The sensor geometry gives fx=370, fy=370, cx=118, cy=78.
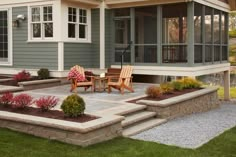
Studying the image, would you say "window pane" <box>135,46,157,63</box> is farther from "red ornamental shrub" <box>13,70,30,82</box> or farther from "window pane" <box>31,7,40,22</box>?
"red ornamental shrub" <box>13,70,30,82</box>

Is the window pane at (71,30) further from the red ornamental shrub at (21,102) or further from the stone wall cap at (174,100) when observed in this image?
the red ornamental shrub at (21,102)

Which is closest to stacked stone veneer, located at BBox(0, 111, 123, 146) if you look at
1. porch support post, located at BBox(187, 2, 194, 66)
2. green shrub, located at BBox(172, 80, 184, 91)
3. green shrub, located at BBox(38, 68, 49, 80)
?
green shrub, located at BBox(172, 80, 184, 91)

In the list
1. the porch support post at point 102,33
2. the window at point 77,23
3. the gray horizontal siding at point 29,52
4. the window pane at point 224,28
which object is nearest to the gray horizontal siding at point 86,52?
the porch support post at point 102,33

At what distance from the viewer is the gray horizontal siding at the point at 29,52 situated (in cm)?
1373

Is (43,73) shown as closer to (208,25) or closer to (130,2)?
(130,2)

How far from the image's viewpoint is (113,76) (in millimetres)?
11773

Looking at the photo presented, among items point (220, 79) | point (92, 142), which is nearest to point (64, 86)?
point (92, 142)

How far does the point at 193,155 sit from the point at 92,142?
1781mm

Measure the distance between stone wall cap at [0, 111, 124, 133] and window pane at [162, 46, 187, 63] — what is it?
7.24 m

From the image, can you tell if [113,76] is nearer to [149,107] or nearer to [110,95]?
[110,95]

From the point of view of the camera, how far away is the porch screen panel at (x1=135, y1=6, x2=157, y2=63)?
14.7 m

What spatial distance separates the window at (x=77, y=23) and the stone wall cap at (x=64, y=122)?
23.0ft

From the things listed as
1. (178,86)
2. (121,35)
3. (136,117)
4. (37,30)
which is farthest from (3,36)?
(136,117)

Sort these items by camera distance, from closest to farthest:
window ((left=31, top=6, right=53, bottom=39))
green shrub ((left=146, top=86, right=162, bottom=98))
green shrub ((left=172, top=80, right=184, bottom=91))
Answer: green shrub ((left=146, top=86, right=162, bottom=98)) → green shrub ((left=172, top=80, right=184, bottom=91)) → window ((left=31, top=6, right=53, bottom=39))
